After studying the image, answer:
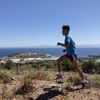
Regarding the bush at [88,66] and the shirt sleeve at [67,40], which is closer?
the shirt sleeve at [67,40]

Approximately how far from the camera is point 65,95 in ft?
26.2

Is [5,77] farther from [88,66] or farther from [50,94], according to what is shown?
[88,66]

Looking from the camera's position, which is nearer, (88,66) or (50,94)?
(50,94)

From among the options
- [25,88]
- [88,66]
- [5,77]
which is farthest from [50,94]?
[88,66]

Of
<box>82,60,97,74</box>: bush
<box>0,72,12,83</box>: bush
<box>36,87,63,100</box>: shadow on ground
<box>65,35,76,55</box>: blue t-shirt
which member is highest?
<box>65,35,76,55</box>: blue t-shirt

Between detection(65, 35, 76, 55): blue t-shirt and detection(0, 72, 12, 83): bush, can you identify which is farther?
detection(0, 72, 12, 83): bush

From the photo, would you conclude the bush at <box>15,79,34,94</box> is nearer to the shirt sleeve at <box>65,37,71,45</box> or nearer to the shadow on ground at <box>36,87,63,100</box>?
the shadow on ground at <box>36,87,63,100</box>

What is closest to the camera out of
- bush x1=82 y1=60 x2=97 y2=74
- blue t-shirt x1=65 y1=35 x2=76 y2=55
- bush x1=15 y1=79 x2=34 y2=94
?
→ bush x1=15 y1=79 x2=34 y2=94

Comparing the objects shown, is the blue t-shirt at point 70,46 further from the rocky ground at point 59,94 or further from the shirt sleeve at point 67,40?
the rocky ground at point 59,94

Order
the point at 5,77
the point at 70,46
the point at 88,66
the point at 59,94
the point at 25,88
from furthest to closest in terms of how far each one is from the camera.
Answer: the point at 88,66, the point at 5,77, the point at 70,46, the point at 25,88, the point at 59,94

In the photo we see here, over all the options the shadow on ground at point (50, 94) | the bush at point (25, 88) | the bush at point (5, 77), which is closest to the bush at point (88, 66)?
the bush at point (5, 77)

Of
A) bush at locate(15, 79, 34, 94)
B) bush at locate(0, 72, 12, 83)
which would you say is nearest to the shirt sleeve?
bush at locate(15, 79, 34, 94)

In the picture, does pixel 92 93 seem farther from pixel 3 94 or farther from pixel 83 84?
pixel 3 94

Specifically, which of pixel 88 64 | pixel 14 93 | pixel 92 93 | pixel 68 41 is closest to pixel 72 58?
pixel 68 41
